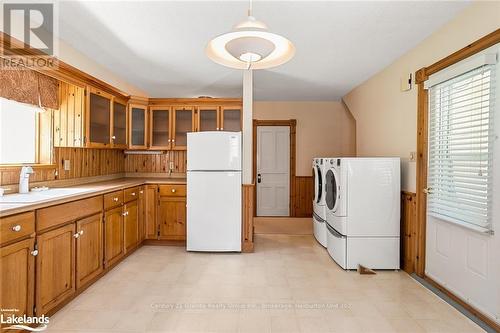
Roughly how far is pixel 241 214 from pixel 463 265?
7.64 feet

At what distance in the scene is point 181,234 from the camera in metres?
4.21

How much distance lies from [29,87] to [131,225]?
1.83m

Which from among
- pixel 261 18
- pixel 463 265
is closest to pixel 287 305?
pixel 463 265

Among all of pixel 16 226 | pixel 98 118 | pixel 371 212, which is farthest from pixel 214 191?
pixel 16 226

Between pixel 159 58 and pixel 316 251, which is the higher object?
pixel 159 58

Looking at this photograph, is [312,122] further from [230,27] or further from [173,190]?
[230,27]

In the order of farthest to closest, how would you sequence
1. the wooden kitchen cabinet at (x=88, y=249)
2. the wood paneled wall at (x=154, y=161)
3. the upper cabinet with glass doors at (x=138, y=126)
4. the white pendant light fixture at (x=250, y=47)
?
1. the wood paneled wall at (x=154, y=161)
2. the upper cabinet with glass doors at (x=138, y=126)
3. the wooden kitchen cabinet at (x=88, y=249)
4. the white pendant light fixture at (x=250, y=47)

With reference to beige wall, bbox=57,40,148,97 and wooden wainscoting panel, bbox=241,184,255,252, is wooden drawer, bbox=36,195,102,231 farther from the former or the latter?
wooden wainscoting panel, bbox=241,184,255,252

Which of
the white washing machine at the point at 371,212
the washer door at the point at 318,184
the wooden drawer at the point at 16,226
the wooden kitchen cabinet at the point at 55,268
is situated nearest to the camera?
the wooden drawer at the point at 16,226

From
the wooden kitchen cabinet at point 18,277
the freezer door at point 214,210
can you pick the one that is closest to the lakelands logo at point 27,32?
the wooden kitchen cabinet at point 18,277

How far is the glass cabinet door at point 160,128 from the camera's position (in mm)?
4766

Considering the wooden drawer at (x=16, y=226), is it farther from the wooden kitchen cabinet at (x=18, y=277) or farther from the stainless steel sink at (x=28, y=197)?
the stainless steel sink at (x=28, y=197)

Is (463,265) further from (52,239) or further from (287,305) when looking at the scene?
(52,239)

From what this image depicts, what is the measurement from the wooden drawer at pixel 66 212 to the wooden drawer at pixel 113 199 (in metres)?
0.13
